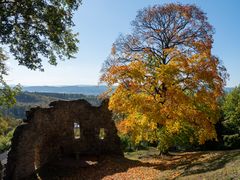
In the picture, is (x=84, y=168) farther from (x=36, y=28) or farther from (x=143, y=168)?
(x=36, y=28)

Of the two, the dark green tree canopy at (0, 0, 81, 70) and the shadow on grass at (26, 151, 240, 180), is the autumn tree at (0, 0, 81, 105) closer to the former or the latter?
the dark green tree canopy at (0, 0, 81, 70)

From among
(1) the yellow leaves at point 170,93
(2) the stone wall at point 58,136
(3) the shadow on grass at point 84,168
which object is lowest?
(3) the shadow on grass at point 84,168

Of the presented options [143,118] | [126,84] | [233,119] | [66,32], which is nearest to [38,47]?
[66,32]

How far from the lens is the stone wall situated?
74.9 feet

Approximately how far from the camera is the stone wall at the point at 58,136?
22844 millimetres

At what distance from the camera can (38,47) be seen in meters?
15.8

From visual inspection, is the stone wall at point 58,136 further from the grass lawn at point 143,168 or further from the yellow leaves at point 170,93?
the yellow leaves at point 170,93

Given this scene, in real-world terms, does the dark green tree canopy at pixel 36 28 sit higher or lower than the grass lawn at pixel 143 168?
higher

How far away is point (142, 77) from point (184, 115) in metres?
4.30

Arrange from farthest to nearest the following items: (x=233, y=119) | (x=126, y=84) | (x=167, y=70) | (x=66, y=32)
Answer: (x=233, y=119) < (x=126, y=84) < (x=167, y=70) < (x=66, y=32)

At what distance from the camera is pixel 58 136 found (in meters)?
28.4

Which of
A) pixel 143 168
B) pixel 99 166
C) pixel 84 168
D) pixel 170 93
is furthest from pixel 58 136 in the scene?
pixel 170 93

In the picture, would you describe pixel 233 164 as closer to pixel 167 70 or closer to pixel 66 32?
pixel 167 70

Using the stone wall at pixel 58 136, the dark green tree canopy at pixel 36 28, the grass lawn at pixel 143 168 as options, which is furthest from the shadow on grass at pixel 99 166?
the dark green tree canopy at pixel 36 28
